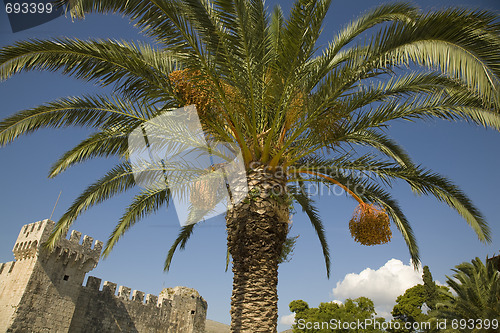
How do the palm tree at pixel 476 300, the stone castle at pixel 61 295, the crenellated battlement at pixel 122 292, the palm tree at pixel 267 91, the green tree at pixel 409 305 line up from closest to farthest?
the palm tree at pixel 267 91
the palm tree at pixel 476 300
the stone castle at pixel 61 295
the crenellated battlement at pixel 122 292
the green tree at pixel 409 305

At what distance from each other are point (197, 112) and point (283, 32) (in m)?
1.74

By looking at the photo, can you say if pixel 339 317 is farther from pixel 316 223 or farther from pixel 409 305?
pixel 316 223

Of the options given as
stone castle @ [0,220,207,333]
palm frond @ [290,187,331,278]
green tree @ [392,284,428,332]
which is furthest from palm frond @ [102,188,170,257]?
green tree @ [392,284,428,332]

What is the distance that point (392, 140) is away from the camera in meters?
7.71

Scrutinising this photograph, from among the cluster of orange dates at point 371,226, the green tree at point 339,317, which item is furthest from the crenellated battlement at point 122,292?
the cluster of orange dates at point 371,226

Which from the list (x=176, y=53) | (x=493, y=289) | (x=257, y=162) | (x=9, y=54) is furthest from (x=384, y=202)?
(x=493, y=289)

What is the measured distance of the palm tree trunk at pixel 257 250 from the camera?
A: 5.06 m

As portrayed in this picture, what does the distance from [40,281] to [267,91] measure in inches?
582

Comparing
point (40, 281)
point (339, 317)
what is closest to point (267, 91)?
point (40, 281)

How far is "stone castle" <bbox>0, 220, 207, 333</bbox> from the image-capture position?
565 inches

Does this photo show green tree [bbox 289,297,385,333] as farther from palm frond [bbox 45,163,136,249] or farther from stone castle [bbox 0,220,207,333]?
palm frond [bbox 45,163,136,249]

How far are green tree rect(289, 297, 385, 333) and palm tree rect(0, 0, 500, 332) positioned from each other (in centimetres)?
1391

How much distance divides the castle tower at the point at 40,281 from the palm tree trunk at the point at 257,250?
13.2 meters

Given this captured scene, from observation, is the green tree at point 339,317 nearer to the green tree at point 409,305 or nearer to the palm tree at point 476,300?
the green tree at point 409,305
